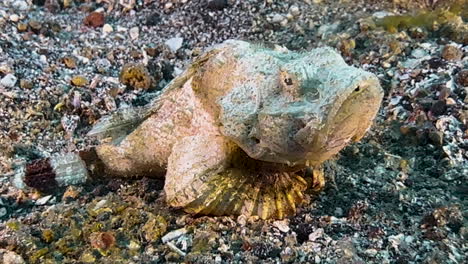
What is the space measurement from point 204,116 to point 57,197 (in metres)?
0.99

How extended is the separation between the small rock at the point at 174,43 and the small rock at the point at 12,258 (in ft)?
8.36

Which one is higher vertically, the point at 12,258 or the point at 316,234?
the point at 12,258

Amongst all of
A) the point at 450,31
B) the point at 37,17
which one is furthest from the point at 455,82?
the point at 37,17

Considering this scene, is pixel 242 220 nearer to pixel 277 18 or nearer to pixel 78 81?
pixel 78 81

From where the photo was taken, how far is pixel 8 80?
4.20 metres

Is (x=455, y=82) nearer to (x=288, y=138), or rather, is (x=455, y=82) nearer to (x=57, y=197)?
(x=288, y=138)

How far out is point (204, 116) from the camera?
2.89 metres

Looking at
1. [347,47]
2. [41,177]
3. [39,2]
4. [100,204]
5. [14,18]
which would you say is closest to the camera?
[100,204]

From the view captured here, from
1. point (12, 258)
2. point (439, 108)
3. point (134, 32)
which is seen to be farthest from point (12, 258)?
point (134, 32)

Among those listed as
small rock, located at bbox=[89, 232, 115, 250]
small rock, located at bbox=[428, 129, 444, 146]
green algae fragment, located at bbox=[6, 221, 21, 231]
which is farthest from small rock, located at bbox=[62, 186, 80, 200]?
small rock, located at bbox=[428, 129, 444, 146]

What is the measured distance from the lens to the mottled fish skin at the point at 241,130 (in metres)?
2.45

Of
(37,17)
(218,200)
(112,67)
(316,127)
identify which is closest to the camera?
(316,127)

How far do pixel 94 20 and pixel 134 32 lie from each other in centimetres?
39

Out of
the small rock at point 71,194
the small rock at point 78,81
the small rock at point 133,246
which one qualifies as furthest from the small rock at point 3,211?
the small rock at point 78,81
